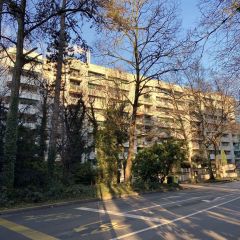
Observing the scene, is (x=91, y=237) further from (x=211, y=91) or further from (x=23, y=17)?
(x=211, y=91)

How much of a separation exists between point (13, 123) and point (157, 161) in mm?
16987

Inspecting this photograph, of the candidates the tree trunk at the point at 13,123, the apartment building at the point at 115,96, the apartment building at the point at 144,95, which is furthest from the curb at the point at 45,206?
the apartment building at the point at 144,95

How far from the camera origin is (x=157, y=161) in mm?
31719

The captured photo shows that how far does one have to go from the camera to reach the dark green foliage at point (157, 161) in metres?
31.9

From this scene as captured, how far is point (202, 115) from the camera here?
1944 inches

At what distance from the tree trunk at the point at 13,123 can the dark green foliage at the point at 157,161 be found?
16392 mm

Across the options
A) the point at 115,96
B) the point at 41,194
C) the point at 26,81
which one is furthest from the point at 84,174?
the point at 41,194

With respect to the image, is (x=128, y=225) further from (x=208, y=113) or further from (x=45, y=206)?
(x=208, y=113)

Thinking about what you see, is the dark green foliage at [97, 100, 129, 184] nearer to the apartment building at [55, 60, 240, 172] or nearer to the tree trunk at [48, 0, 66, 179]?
the apartment building at [55, 60, 240, 172]

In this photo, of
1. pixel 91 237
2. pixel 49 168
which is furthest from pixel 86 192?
pixel 91 237

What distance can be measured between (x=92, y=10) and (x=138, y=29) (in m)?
10.8

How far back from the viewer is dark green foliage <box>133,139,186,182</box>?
31891 mm

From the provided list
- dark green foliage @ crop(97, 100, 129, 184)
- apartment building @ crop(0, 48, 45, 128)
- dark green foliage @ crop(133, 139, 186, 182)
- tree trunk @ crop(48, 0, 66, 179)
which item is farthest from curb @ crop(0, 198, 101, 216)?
dark green foliage @ crop(133, 139, 186, 182)

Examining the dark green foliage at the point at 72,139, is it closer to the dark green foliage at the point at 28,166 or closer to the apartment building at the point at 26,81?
the apartment building at the point at 26,81
